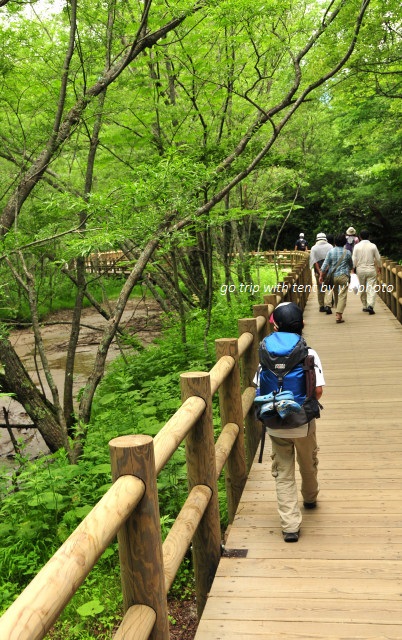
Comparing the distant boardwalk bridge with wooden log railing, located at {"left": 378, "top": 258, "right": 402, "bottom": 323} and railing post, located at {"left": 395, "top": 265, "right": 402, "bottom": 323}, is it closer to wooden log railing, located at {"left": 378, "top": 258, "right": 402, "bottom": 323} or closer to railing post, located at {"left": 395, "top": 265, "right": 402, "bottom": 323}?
railing post, located at {"left": 395, "top": 265, "right": 402, "bottom": 323}

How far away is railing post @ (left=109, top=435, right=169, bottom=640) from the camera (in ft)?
7.39

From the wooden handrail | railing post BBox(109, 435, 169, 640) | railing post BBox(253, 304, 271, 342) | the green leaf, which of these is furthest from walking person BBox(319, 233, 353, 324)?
the wooden handrail

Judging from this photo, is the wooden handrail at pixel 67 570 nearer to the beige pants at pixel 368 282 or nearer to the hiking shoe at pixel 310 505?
the hiking shoe at pixel 310 505

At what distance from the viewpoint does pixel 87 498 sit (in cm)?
568

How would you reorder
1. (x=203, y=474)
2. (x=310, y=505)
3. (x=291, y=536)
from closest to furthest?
(x=203, y=474) → (x=291, y=536) → (x=310, y=505)

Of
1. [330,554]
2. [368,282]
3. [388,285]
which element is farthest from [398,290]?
[330,554]

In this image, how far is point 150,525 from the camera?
2320 mm

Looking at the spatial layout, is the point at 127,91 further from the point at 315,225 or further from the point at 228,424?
the point at 315,225

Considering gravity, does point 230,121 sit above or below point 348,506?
above

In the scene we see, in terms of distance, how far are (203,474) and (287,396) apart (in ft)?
2.42

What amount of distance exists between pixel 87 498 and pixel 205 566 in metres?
2.36

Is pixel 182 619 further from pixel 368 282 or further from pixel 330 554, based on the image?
pixel 368 282

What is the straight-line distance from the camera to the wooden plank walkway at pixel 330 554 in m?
2.99

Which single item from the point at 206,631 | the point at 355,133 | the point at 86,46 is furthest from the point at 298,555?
the point at 355,133
